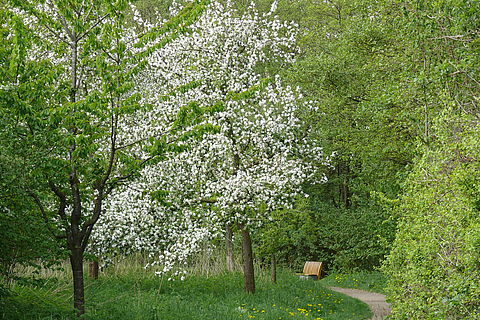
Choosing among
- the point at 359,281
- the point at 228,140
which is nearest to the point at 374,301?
the point at 359,281

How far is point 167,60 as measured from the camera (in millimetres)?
13852

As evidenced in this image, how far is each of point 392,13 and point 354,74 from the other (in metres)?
4.59

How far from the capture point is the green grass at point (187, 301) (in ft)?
31.1

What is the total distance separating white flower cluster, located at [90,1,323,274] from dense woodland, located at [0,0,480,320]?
5cm

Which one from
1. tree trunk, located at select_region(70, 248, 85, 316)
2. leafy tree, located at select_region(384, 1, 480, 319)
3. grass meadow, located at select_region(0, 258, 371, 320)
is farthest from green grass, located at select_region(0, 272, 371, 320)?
leafy tree, located at select_region(384, 1, 480, 319)

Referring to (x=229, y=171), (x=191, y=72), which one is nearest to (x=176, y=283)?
(x=229, y=171)

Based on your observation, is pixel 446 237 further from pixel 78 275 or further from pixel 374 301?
pixel 374 301

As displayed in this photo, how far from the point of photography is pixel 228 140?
12367mm

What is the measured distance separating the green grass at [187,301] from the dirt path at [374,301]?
0.98 ft

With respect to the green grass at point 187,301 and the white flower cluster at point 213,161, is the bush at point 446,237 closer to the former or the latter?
the green grass at point 187,301

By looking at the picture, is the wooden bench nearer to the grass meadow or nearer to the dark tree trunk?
the dark tree trunk

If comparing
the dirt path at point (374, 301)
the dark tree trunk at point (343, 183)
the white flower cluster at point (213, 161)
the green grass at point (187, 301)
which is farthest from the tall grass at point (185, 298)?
the dark tree trunk at point (343, 183)

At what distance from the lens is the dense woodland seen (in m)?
7.27

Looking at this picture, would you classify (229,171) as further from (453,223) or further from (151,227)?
(453,223)
